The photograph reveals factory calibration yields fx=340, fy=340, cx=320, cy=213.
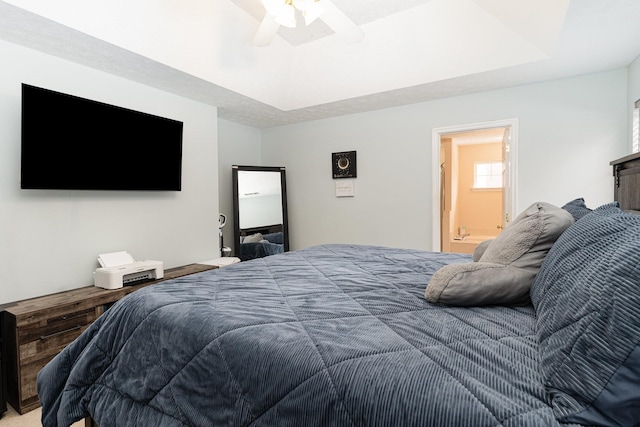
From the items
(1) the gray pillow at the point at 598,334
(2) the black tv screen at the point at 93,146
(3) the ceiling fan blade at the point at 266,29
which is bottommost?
(1) the gray pillow at the point at 598,334

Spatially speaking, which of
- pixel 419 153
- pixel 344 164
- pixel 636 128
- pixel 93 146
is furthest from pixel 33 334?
pixel 636 128

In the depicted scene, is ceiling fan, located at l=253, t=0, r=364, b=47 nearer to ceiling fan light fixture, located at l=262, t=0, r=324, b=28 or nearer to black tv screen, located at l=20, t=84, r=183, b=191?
ceiling fan light fixture, located at l=262, t=0, r=324, b=28

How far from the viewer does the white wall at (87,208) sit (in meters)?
2.44

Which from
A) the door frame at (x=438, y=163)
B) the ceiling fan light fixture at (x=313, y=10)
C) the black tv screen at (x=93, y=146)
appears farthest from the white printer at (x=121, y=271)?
the door frame at (x=438, y=163)

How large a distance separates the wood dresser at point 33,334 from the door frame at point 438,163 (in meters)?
3.44

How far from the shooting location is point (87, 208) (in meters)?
2.89

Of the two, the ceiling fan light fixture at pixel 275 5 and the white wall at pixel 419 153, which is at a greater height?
the ceiling fan light fixture at pixel 275 5

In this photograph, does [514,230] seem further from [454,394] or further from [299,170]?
[299,170]

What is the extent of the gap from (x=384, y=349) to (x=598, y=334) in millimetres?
447

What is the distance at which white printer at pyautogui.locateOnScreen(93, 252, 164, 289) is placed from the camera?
2.69m

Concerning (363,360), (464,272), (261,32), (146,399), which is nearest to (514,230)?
(464,272)

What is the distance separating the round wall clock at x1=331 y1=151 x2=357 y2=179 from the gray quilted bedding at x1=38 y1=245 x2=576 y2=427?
298cm

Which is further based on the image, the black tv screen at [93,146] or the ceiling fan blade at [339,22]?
the black tv screen at [93,146]

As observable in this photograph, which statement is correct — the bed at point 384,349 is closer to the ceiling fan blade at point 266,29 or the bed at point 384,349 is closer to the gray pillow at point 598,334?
the gray pillow at point 598,334
